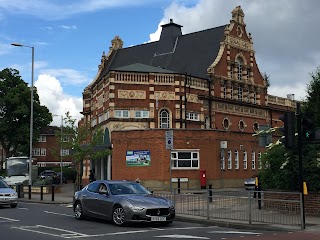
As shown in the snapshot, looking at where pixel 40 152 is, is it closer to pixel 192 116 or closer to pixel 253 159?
pixel 192 116

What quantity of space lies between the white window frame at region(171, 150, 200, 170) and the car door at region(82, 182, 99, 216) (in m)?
21.6

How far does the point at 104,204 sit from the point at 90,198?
94cm

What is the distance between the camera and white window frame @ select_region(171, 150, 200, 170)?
124 ft

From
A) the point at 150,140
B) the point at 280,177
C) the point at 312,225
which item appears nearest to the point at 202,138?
the point at 150,140

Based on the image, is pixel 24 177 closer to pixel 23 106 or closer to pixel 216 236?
pixel 23 106

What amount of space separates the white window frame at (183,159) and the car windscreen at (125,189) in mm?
21837

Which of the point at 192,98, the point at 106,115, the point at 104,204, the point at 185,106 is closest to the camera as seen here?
the point at 104,204

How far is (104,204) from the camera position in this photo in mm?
14945

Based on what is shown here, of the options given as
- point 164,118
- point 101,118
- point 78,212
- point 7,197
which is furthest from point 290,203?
point 101,118

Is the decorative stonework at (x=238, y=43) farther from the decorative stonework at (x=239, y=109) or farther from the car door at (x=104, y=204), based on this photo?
the car door at (x=104, y=204)

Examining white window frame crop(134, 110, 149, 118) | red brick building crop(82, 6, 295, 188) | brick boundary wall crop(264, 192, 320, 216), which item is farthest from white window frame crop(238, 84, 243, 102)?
brick boundary wall crop(264, 192, 320, 216)

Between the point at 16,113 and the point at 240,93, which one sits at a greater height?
the point at 240,93

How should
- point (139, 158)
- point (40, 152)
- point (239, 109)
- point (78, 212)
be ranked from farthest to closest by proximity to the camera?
point (40, 152) → point (239, 109) → point (139, 158) → point (78, 212)

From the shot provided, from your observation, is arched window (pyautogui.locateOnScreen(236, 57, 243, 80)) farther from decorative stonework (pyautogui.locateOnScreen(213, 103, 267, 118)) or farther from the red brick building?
decorative stonework (pyautogui.locateOnScreen(213, 103, 267, 118))
